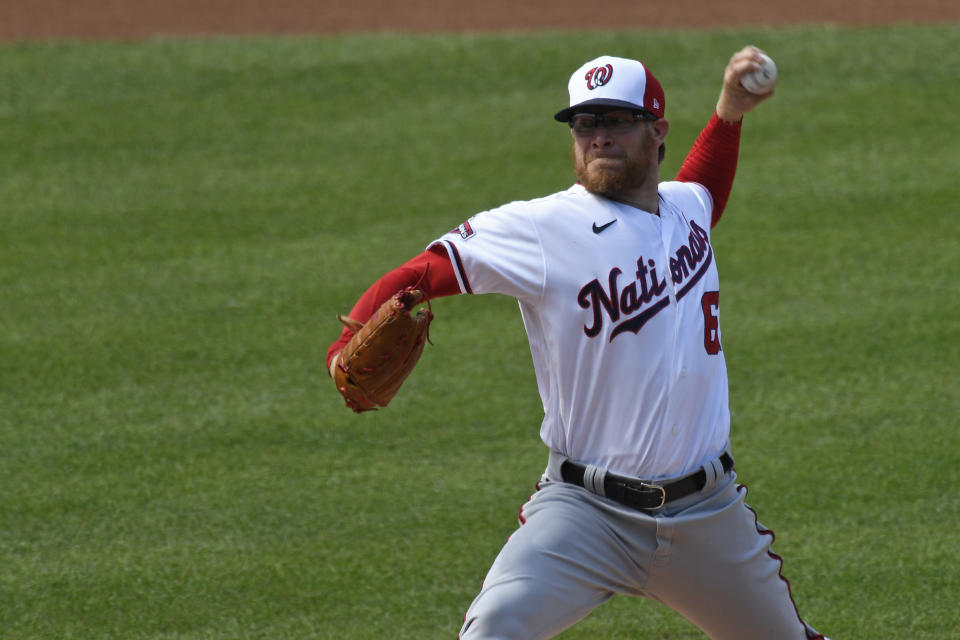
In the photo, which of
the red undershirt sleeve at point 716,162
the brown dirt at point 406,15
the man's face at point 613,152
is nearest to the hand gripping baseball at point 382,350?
the man's face at point 613,152

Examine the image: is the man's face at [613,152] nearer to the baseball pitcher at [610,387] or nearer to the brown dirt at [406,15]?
the baseball pitcher at [610,387]

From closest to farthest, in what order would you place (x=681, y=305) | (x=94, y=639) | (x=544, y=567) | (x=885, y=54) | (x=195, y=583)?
1. (x=544, y=567)
2. (x=681, y=305)
3. (x=94, y=639)
4. (x=195, y=583)
5. (x=885, y=54)

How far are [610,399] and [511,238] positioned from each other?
0.51 m

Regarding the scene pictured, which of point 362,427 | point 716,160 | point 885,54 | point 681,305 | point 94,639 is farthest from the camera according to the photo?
point 885,54

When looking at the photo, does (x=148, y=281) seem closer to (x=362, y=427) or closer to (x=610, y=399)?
(x=362, y=427)

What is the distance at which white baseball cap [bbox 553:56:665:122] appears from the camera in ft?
11.8

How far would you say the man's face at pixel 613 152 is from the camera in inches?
142

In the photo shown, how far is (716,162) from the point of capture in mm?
4102

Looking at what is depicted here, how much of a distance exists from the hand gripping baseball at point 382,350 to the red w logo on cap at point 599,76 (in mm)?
813

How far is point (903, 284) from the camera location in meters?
7.41

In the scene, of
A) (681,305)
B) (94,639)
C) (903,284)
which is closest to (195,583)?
(94,639)

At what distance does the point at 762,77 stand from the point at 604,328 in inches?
41.8

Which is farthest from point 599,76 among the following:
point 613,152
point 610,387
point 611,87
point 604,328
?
point 610,387

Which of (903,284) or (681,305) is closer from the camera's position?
(681,305)
